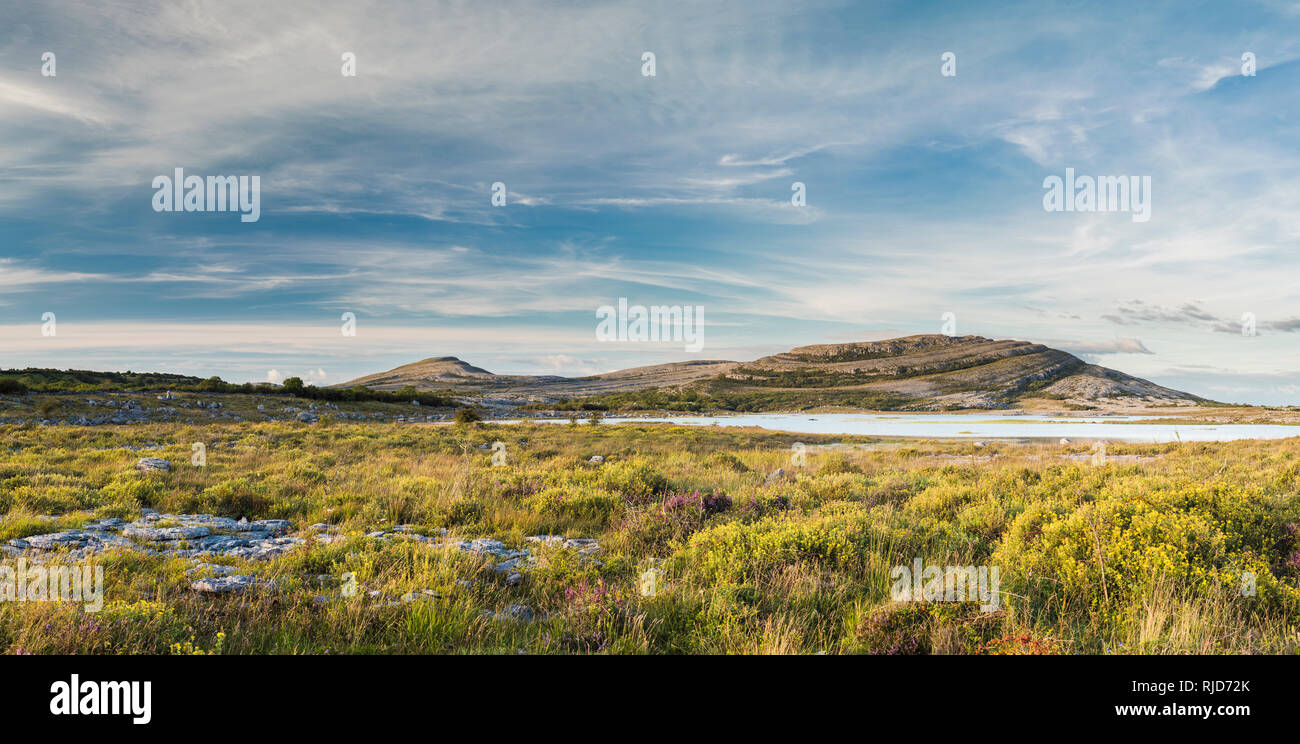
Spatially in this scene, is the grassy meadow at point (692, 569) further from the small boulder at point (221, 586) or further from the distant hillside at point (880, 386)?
the distant hillside at point (880, 386)

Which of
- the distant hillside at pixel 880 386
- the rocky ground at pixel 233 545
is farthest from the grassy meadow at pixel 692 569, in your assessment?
the distant hillside at pixel 880 386

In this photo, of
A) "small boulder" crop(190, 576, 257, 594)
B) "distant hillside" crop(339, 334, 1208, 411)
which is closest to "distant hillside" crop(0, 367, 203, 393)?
"distant hillside" crop(339, 334, 1208, 411)

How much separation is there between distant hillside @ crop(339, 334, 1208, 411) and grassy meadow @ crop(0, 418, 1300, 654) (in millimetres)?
81514

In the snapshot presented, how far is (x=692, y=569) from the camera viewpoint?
284 inches

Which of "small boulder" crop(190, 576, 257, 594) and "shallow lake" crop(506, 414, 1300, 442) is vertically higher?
"small boulder" crop(190, 576, 257, 594)

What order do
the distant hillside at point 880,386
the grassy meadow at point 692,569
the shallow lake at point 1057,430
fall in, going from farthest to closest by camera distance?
the distant hillside at point 880,386 → the shallow lake at point 1057,430 → the grassy meadow at point 692,569

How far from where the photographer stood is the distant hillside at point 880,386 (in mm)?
127188

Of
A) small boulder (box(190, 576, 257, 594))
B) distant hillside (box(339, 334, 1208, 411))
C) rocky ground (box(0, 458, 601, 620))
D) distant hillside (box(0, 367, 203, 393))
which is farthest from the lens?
distant hillside (box(339, 334, 1208, 411))

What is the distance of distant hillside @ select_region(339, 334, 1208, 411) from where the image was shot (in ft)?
417

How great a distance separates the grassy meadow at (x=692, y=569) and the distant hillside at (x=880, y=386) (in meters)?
81.5

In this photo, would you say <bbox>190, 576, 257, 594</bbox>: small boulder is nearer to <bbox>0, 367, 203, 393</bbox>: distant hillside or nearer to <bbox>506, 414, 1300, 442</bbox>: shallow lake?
<bbox>506, 414, 1300, 442</bbox>: shallow lake

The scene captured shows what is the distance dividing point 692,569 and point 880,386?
6421 inches
